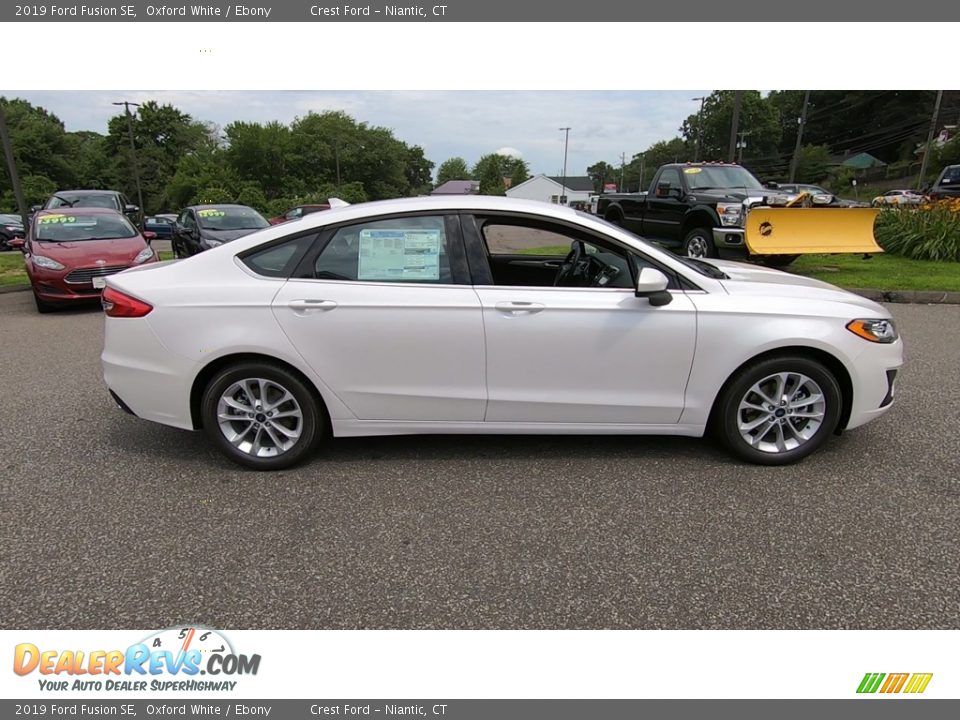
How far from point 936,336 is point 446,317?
21.1 feet

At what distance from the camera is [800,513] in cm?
315

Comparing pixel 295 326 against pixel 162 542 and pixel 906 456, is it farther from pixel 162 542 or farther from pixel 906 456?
pixel 906 456

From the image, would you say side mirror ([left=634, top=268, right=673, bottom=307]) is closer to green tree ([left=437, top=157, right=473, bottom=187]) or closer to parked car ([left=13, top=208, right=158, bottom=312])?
parked car ([left=13, top=208, right=158, bottom=312])

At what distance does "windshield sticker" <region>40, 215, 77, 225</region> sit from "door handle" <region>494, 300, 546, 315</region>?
9673mm

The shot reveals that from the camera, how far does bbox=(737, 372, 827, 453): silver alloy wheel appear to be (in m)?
3.57

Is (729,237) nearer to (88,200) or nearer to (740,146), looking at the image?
(88,200)

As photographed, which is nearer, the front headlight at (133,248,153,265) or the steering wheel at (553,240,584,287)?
the steering wheel at (553,240,584,287)

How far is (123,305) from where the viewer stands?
3.56m

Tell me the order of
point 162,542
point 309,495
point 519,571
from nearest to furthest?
point 519,571, point 162,542, point 309,495

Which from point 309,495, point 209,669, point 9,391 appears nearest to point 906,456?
point 309,495

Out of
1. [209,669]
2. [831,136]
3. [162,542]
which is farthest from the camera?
[831,136]

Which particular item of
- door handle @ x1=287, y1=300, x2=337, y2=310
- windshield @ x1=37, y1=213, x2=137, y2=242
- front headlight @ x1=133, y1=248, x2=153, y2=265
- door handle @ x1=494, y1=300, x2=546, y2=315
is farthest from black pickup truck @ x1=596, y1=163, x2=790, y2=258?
windshield @ x1=37, y1=213, x2=137, y2=242

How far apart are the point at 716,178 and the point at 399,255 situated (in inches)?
364

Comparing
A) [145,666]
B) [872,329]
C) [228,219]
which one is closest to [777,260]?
[872,329]
